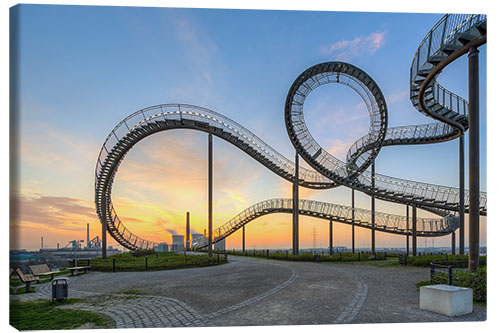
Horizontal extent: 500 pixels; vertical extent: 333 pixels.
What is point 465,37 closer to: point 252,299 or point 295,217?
point 252,299

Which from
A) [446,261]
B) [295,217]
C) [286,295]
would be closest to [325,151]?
[295,217]

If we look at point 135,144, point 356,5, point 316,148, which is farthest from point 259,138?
point 356,5

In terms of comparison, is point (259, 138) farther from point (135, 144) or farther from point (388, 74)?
point (388, 74)

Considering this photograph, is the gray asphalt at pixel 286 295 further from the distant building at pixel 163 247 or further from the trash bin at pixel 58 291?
the distant building at pixel 163 247

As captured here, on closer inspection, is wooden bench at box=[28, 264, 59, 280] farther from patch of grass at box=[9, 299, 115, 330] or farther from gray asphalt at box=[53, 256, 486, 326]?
patch of grass at box=[9, 299, 115, 330]

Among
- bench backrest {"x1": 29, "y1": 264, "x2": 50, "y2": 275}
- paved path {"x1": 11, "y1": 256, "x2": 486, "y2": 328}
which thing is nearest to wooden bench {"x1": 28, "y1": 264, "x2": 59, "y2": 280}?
bench backrest {"x1": 29, "y1": 264, "x2": 50, "y2": 275}

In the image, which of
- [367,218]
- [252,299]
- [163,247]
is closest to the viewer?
[252,299]

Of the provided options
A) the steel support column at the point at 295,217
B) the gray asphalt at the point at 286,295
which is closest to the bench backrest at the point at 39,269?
the gray asphalt at the point at 286,295
